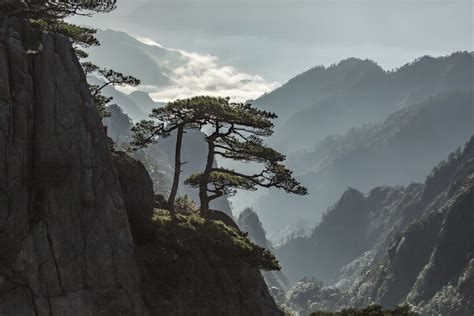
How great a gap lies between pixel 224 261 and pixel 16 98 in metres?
12.8

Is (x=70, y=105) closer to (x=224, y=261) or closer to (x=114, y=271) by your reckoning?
(x=114, y=271)

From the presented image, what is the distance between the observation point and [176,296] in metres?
23.0

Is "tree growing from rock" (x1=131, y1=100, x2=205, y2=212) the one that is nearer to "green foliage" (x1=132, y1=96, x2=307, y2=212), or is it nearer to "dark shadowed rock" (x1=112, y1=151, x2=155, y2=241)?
"green foliage" (x1=132, y1=96, x2=307, y2=212)

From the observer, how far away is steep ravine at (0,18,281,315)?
19.0m

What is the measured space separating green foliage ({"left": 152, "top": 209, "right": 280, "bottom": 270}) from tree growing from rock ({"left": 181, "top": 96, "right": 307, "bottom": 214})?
16.9 ft

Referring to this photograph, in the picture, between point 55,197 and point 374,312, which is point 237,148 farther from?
point 55,197

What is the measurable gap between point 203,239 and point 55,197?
27.9ft

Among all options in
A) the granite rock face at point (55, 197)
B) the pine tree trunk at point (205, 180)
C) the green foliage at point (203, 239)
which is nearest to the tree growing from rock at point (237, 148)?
the pine tree trunk at point (205, 180)

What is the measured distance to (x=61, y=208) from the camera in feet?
65.9

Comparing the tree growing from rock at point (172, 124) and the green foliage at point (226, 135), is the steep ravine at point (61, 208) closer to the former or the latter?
the tree growing from rock at point (172, 124)

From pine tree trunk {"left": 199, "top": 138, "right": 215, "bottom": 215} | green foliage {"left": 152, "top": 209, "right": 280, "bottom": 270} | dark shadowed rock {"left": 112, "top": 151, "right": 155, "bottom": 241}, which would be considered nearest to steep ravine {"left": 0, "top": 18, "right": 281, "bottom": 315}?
green foliage {"left": 152, "top": 209, "right": 280, "bottom": 270}

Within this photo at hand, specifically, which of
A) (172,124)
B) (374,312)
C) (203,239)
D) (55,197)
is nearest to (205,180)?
(172,124)

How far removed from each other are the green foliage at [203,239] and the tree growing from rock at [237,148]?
203 inches

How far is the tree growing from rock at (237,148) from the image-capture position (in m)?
29.2
